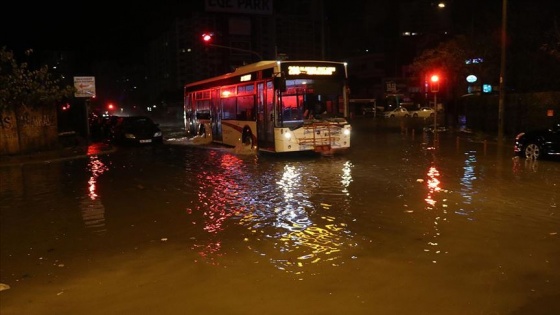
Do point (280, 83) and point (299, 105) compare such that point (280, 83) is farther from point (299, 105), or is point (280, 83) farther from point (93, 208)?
point (93, 208)

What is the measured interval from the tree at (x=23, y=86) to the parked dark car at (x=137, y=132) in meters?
4.87

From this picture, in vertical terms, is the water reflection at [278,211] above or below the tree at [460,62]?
below

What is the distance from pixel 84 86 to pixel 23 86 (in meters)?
7.95

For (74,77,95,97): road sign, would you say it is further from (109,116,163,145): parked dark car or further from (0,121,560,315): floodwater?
(0,121,560,315): floodwater

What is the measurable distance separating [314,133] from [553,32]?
1768 centimetres

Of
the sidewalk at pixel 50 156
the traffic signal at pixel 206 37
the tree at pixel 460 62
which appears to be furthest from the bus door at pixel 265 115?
the tree at pixel 460 62

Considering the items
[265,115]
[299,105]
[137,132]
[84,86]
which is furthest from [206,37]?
[299,105]

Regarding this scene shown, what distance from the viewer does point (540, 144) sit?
17.1 metres

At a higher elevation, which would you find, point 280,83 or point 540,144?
point 280,83

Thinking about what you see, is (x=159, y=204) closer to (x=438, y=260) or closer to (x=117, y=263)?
(x=117, y=263)

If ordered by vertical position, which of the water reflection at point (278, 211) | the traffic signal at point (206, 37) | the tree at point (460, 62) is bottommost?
the water reflection at point (278, 211)

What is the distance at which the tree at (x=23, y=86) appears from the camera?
855 inches

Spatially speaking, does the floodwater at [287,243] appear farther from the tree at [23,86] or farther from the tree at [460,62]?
the tree at [460,62]

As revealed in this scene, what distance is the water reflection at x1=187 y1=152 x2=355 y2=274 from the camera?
23.7ft
